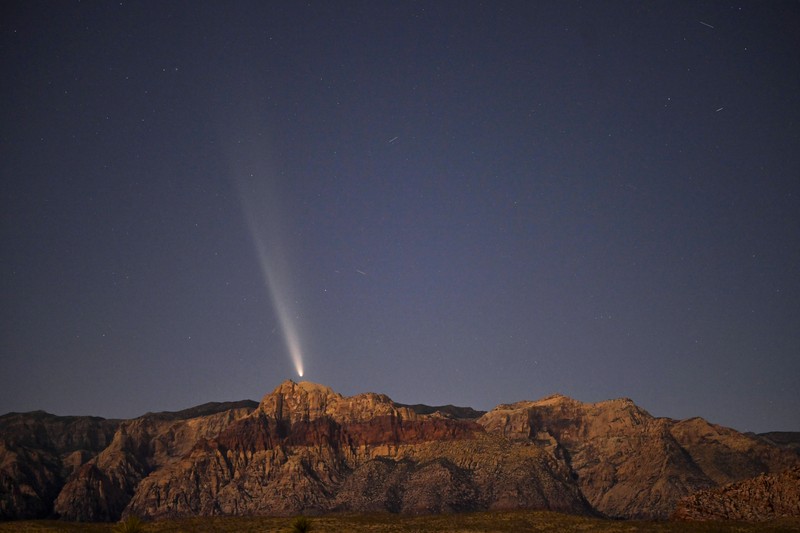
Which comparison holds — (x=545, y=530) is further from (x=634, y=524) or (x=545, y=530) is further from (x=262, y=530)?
(x=262, y=530)

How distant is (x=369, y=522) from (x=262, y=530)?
16421 mm

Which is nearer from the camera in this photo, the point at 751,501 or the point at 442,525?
the point at 751,501

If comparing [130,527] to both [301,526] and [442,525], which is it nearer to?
[301,526]

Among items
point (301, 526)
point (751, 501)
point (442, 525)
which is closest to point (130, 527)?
point (301, 526)

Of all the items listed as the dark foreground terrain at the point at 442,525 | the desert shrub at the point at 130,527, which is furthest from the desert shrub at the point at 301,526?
the desert shrub at the point at 130,527

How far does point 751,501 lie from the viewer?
12581 cm

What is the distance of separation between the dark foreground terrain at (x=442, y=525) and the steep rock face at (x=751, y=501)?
6.76 m

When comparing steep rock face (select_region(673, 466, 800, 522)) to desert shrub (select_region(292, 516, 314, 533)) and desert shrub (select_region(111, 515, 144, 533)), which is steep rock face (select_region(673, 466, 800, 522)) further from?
desert shrub (select_region(111, 515, 144, 533))

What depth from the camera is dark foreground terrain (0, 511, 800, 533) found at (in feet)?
380

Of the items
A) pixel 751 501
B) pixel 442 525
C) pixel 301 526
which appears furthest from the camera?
pixel 442 525

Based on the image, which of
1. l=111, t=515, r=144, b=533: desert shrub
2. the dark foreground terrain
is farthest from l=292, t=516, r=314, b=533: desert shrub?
l=111, t=515, r=144, b=533: desert shrub

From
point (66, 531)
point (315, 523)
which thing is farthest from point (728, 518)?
point (66, 531)

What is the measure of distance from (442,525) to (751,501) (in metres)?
44.5

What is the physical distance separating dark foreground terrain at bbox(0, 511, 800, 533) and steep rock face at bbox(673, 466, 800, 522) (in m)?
6.76
